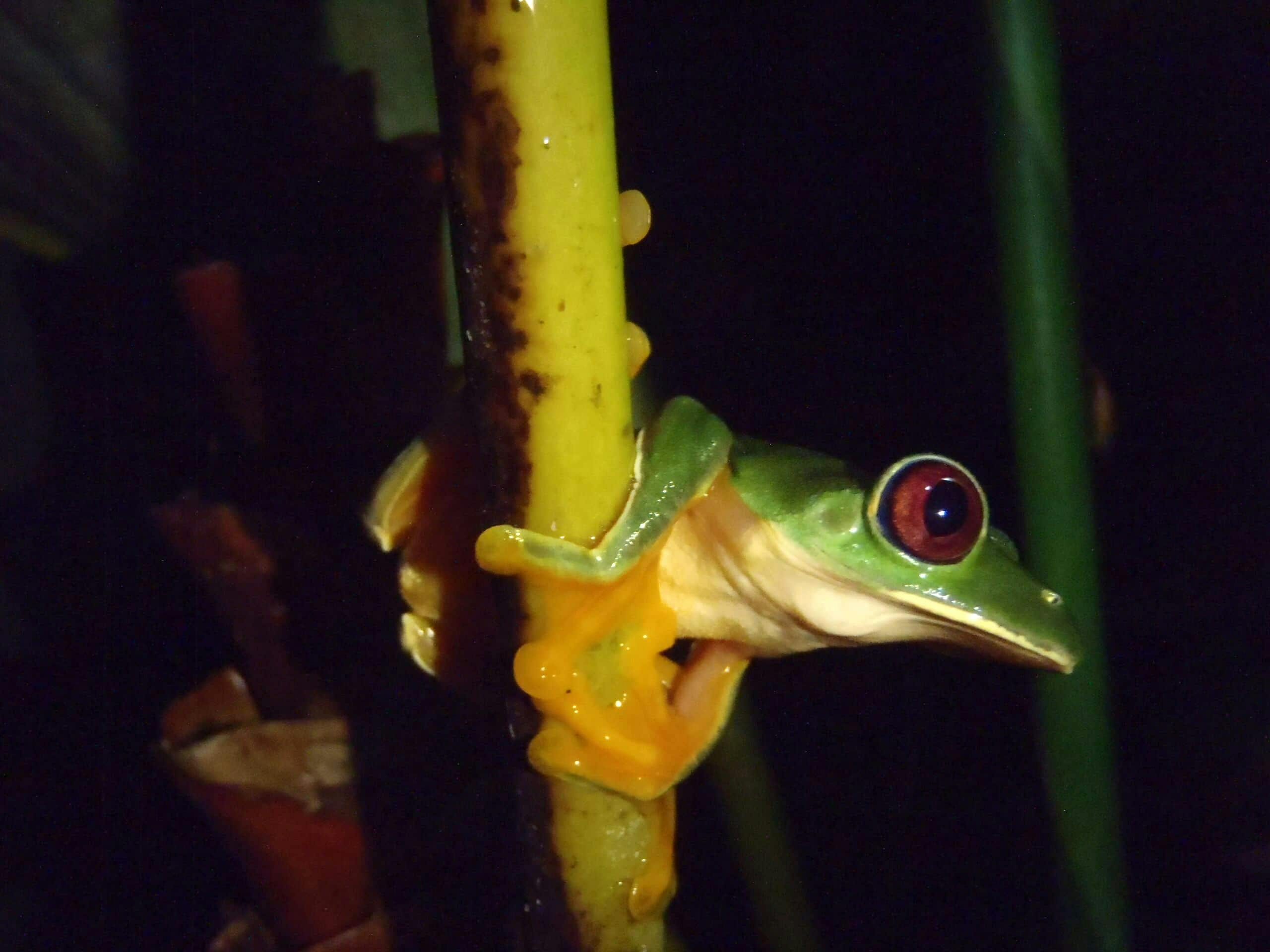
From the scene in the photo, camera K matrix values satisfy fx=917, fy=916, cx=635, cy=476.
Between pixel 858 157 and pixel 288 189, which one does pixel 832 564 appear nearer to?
pixel 288 189

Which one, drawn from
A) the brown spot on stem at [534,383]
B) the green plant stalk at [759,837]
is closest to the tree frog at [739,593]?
the brown spot on stem at [534,383]

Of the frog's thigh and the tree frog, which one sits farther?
the frog's thigh

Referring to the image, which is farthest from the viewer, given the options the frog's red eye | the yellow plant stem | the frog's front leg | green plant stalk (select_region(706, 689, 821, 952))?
green plant stalk (select_region(706, 689, 821, 952))

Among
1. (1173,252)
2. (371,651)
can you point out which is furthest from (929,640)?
(1173,252)

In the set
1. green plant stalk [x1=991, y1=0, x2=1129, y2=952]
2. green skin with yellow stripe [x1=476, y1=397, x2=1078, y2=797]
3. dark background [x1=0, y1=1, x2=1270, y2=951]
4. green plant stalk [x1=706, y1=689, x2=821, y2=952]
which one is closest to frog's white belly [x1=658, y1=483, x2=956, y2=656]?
green skin with yellow stripe [x1=476, y1=397, x2=1078, y2=797]

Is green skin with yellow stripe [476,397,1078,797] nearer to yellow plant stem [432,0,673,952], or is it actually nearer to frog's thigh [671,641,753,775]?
frog's thigh [671,641,753,775]

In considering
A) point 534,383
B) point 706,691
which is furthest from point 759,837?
point 534,383
